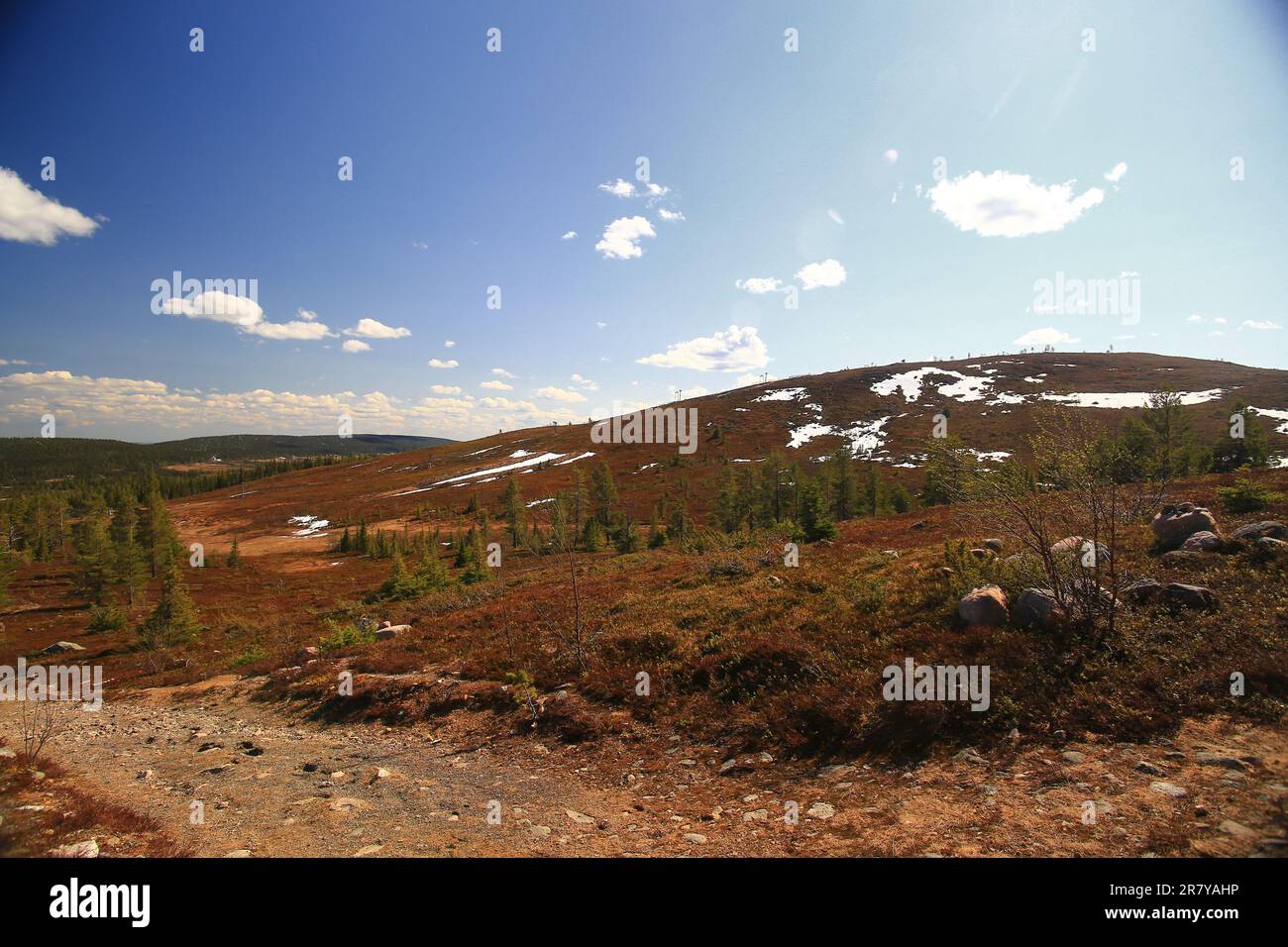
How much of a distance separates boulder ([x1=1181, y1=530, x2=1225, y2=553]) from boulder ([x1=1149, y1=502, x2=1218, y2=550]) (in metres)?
0.42

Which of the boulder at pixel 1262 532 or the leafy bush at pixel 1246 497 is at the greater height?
the leafy bush at pixel 1246 497

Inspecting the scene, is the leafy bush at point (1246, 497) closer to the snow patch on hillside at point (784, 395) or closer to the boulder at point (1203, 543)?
the boulder at point (1203, 543)

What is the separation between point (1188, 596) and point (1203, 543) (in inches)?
155

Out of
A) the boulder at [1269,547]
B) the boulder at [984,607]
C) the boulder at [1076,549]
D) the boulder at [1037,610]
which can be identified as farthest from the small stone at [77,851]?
the boulder at [1269,547]

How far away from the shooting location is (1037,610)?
316 inches

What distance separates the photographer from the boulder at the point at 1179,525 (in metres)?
10.7

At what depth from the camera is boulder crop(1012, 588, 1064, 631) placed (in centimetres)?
776

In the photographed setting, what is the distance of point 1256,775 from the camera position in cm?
453

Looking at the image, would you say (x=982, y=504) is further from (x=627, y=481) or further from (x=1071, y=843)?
(x=627, y=481)

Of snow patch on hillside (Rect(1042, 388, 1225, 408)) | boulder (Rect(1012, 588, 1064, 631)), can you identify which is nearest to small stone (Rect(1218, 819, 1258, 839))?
boulder (Rect(1012, 588, 1064, 631))

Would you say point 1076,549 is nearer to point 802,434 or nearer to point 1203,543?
point 1203,543

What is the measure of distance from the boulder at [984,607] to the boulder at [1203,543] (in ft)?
16.0
